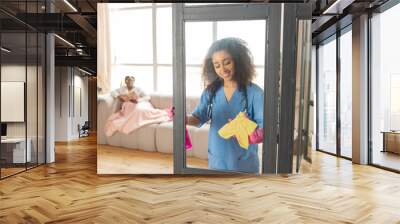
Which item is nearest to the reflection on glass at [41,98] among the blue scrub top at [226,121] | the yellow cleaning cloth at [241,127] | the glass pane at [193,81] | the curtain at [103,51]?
the curtain at [103,51]

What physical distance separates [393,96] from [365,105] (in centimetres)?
79

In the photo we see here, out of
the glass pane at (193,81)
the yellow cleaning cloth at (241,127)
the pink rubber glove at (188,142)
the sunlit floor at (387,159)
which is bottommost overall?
the sunlit floor at (387,159)

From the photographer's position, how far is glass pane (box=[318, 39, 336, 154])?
9.12m

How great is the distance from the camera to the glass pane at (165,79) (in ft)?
18.6

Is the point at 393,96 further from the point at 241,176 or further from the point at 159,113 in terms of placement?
the point at 159,113

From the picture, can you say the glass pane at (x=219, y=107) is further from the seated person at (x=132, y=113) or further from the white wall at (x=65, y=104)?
the white wall at (x=65, y=104)

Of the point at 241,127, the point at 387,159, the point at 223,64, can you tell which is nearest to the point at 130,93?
the point at 223,64

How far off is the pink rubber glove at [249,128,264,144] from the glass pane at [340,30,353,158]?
3.23m

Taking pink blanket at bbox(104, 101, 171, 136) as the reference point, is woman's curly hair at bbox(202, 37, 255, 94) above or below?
above

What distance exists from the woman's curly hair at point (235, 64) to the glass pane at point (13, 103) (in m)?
3.05

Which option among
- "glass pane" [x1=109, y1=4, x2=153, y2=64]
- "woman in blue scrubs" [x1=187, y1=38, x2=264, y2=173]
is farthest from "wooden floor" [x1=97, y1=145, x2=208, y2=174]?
"glass pane" [x1=109, y1=4, x2=153, y2=64]

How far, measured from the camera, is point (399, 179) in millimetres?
5617

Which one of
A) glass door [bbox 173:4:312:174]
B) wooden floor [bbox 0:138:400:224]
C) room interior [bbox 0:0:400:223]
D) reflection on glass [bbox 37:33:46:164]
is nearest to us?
wooden floor [bbox 0:138:400:224]

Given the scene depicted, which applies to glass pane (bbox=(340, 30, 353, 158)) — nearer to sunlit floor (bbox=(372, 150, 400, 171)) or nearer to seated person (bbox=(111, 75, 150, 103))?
sunlit floor (bbox=(372, 150, 400, 171))
